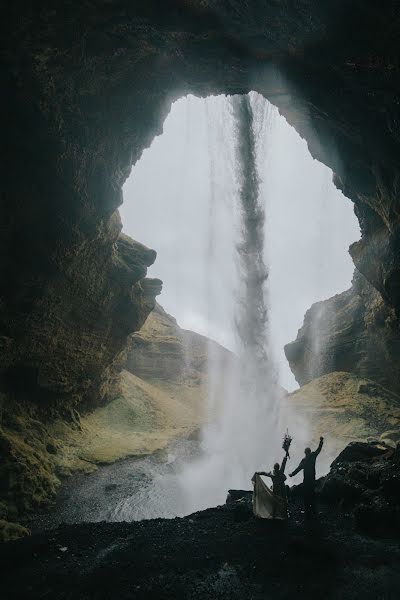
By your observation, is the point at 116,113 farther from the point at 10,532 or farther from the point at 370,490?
the point at 370,490

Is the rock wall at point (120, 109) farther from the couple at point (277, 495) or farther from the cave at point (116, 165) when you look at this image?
the couple at point (277, 495)

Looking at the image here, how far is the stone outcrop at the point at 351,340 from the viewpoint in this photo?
89.1 ft

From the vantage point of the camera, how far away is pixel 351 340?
33.9m

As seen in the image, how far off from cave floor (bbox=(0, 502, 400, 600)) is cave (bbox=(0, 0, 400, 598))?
0.06 metres

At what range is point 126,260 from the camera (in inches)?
1032

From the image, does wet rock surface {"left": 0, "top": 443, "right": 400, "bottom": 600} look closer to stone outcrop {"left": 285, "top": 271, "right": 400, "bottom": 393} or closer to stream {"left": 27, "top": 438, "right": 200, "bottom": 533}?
stream {"left": 27, "top": 438, "right": 200, "bottom": 533}

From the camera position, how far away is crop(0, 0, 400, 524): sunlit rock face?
10109 millimetres

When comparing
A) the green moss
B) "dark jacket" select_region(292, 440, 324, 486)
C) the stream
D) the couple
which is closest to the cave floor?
the couple

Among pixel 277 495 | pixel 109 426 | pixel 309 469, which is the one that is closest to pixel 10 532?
pixel 277 495

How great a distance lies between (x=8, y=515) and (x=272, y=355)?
30092mm

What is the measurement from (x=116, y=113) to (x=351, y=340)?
30375 mm

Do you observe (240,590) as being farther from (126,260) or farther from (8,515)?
(126,260)

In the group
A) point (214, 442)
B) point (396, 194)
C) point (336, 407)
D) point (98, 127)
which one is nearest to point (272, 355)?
point (336, 407)

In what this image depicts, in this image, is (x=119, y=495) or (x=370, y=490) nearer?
(x=370, y=490)
